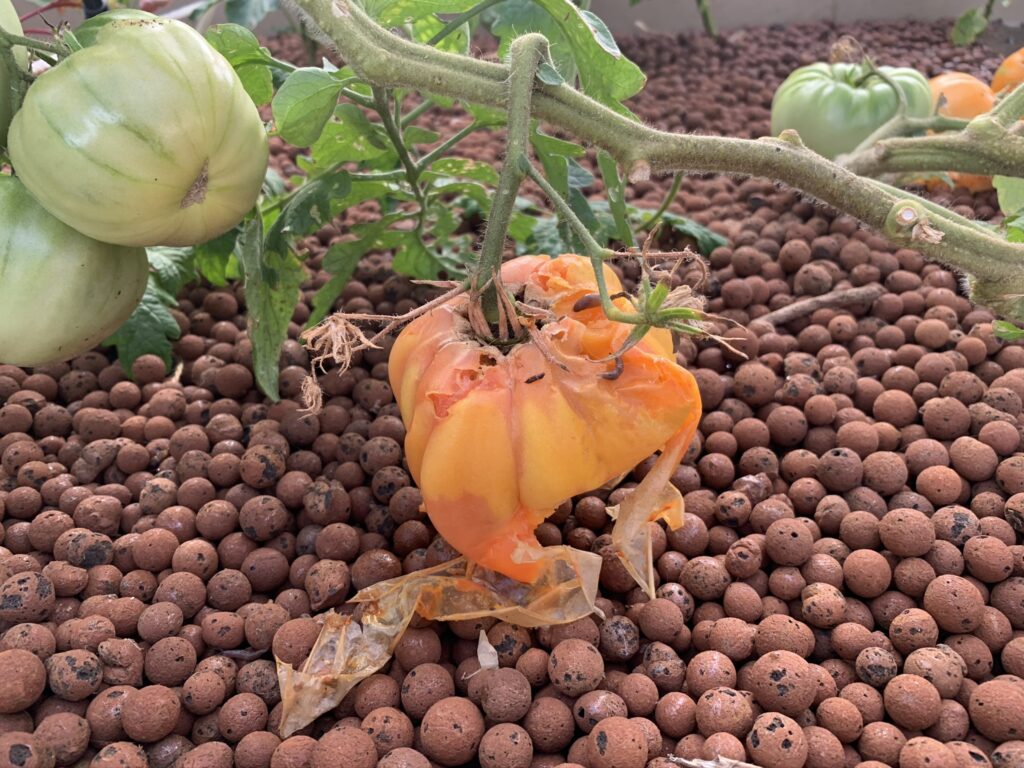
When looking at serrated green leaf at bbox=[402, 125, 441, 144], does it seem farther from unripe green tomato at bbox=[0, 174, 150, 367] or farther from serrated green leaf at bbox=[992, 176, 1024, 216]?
serrated green leaf at bbox=[992, 176, 1024, 216]

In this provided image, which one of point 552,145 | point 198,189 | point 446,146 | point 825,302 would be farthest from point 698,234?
point 198,189

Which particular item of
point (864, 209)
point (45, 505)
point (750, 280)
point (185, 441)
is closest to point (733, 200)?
point (750, 280)

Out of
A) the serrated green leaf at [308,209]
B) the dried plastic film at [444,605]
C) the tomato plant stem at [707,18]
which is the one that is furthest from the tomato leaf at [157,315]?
the tomato plant stem at [707,18]

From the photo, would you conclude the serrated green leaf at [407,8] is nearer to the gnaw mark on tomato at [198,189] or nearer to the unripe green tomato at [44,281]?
the gnaw mark on tomato at [198,189]

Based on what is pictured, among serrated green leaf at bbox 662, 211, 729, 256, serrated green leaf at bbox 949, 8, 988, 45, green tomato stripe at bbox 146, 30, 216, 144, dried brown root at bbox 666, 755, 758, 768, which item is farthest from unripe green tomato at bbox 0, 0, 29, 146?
serrated green leaf at bbox 949, 8, 988, 45

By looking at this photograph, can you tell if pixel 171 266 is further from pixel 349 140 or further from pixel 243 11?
pixel 243 11

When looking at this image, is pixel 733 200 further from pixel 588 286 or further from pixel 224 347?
pixel 224 347

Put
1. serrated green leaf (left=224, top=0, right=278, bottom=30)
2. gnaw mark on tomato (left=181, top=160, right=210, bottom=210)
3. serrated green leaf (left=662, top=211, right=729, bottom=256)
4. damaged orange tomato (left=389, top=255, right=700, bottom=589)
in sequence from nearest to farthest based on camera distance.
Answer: damaged orange tomato (left=389, top=255, right=700, bottom=589)
gnaw mark on tomato (left=181, top=160, right=210, bottom=210)
serrated green leaf (left=224, top=0, right=278, bottom=30)
serrated green leaf (left=662, top=211, right=729, bottom=256)
